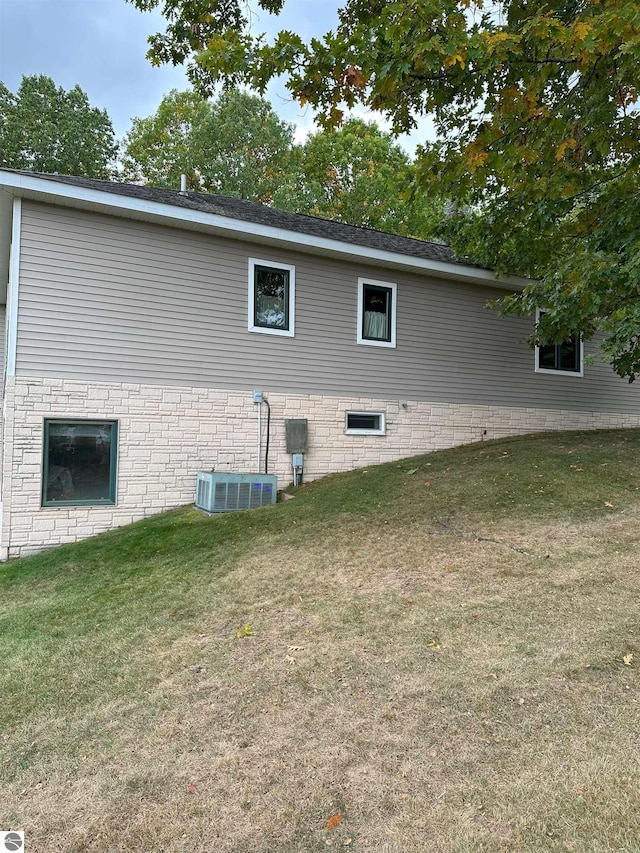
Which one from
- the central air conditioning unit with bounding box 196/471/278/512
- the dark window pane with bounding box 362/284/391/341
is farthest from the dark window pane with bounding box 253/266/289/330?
the central air conditioning unit with bounding box 196/471/278/512

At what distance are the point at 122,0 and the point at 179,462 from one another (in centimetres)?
625

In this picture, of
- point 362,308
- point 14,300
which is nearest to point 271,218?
point 362,308

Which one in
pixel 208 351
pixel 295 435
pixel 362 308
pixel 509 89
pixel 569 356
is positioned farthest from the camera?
pixel 569 356

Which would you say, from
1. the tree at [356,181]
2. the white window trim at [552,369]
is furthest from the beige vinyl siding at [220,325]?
the tree at [356,181]

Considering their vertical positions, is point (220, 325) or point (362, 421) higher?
point (220, 325)

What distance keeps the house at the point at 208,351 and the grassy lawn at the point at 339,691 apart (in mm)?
2132

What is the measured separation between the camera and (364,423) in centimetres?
1006

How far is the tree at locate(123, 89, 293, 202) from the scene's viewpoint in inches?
995

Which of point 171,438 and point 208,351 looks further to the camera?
point 208,351

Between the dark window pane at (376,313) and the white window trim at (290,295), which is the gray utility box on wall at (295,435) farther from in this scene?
the dark window pane at (376,313)

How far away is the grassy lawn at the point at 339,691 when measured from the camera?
222cm

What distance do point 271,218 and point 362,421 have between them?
13.7 feet

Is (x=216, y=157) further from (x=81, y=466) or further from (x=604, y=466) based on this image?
(x=604, y=466)

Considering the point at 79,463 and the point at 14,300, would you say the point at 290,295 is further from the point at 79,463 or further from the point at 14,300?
the point at 79,463
